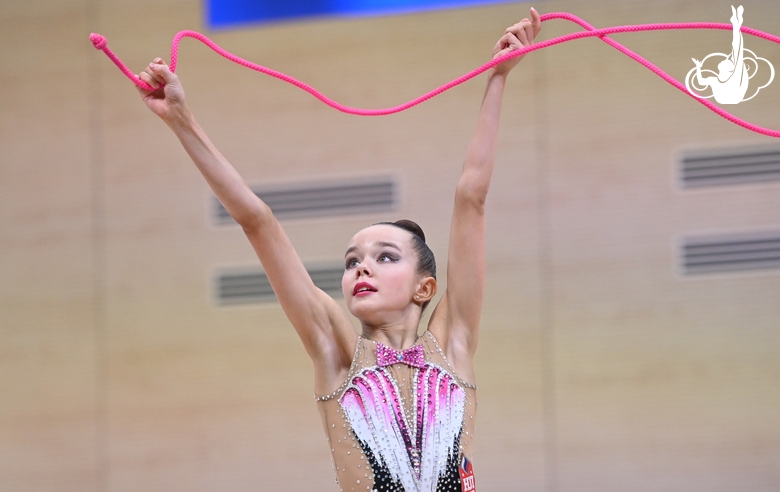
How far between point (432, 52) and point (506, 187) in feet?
2.42

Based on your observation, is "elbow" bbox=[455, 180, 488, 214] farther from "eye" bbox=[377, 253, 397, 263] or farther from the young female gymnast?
"eye" bbox=[377, 253, 397, 263]

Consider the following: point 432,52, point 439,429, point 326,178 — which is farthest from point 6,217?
point 439,429

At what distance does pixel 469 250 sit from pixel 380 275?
8.5 inches

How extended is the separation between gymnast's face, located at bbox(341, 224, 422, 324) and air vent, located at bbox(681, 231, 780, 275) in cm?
227

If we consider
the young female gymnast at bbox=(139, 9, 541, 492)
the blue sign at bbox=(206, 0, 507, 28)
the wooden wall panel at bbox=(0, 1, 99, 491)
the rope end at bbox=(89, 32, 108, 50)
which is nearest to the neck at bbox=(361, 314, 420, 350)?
the young female gymnast at bbox=(139, 9, 541, 492)

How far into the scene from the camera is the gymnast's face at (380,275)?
6.60ft

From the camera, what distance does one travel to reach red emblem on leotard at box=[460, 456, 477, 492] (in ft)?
6.29

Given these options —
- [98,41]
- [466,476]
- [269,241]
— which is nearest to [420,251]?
[269,241]

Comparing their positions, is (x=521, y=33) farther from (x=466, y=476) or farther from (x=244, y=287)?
(x=244, y=287)

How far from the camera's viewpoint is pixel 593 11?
4.12 metres

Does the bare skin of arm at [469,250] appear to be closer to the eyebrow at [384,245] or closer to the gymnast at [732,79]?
the eyebrow at [384,245]

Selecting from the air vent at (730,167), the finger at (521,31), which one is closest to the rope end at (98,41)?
the finger at (521,31)

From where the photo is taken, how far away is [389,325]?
2070mm

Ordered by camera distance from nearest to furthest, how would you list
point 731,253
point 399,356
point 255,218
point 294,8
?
1. point 255,218
2. point 399,356
3. point 731,253
4. point 294,8
